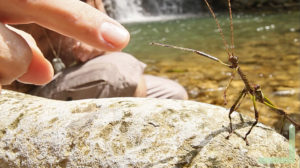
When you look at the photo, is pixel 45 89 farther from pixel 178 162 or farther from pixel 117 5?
pixel 117 5

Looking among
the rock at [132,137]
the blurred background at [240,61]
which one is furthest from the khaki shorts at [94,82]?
the rock at [132,137]

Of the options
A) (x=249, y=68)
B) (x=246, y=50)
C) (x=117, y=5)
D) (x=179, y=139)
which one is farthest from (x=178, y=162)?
(x=117, y=5)

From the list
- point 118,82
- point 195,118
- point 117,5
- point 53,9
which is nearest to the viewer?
point 53,9

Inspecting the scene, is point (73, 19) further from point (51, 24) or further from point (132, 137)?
point (132, 137)

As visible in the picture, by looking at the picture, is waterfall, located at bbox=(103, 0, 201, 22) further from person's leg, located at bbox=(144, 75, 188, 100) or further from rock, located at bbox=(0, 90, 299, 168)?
rock, located at bbox=(0, 90, 299, 168)

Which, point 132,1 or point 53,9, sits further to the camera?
point 132,1

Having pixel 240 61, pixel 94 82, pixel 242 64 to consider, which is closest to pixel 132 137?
pixel 94 82

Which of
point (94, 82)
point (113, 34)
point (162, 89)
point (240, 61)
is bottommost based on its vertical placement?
point (240, 61)

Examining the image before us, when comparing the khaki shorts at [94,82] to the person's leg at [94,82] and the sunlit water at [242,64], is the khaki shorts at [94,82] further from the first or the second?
the sunlit water at [242,64]
